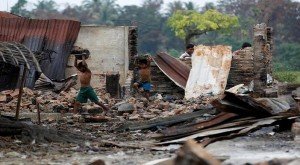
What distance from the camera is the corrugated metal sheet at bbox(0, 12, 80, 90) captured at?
72.3 ft

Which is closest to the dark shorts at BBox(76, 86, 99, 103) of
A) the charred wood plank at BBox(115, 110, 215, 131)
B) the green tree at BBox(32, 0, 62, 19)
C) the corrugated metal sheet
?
the charred wood plank at BBox(115, 110, 215, 131)

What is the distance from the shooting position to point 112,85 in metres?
21.3

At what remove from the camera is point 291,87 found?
14.4 metres

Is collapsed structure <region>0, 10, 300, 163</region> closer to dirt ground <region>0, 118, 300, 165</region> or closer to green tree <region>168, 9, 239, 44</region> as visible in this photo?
dirt ground <region>0, 118, 300, 165</region>

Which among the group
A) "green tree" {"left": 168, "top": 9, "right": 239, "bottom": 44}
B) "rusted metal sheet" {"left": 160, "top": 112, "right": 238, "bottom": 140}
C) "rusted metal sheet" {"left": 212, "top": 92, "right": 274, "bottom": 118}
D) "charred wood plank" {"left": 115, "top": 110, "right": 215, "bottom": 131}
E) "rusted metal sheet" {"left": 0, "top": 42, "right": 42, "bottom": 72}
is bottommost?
"charred wood plank" {"left": 115, "top": 110, "right": 215, "bottom": 131}

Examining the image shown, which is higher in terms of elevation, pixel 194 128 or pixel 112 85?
pixel 194 128

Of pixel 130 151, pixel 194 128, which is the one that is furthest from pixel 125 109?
pixel 130 151

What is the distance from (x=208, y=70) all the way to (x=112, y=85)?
3056 mm

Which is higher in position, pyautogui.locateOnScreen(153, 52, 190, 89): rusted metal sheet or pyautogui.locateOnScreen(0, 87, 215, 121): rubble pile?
pyautogui.locateOnScreen(153, 52, 190, 89): rusted metal sheet

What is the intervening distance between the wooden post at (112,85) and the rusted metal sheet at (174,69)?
1475 millimetres

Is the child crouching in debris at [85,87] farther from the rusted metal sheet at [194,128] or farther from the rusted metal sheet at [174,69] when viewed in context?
the rusted metal sheet at [174,69]

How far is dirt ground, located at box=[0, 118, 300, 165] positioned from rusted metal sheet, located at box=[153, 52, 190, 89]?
36.0 feet

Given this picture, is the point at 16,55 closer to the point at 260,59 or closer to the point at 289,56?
the point at 260,59

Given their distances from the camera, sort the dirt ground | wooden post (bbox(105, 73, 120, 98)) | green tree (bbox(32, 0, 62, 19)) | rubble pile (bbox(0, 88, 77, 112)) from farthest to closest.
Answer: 1. green tree (bbox(32, 0, 62, 19))
2. wooden post (bbox(105, 73, 120, 98))
3. rubble pile (bbox(0, 88, 77, 112))
4. the dirt ground
